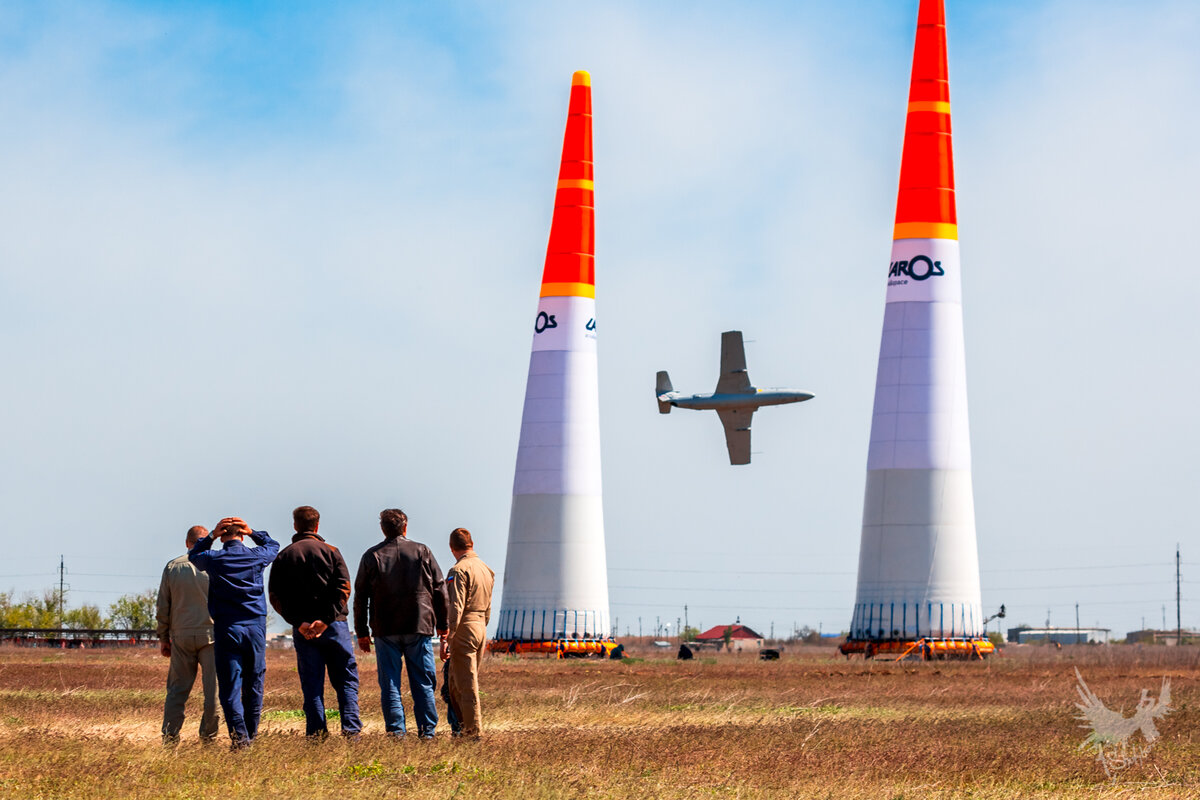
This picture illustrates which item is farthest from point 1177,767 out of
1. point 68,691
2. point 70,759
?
point 68,691

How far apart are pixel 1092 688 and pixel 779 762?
1627cm

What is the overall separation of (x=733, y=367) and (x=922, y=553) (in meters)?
10.1

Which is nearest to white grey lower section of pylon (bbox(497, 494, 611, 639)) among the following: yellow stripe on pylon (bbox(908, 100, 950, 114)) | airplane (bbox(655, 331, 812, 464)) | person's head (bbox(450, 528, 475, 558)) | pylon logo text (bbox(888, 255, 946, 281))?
airplane (bbox(655, 331, 812, 464))

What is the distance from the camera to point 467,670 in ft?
45.7

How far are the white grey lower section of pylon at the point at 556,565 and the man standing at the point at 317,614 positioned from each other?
34333 mm

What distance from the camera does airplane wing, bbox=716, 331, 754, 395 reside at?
51438mm

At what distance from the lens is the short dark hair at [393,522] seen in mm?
13789

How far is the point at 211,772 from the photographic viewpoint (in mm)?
11008

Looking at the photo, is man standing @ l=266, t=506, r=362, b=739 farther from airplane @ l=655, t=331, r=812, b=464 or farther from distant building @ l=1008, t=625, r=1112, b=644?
distant building @ l=1008, t=625, r=1112, b=644

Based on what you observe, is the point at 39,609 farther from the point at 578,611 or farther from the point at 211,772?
the point at 211,772

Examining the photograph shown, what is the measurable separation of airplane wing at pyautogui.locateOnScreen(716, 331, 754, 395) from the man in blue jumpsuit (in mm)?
38717

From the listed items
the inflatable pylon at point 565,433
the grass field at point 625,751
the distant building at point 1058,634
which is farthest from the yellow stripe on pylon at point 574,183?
the distant building at point 1058,634

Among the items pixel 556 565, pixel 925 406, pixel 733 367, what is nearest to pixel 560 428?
pixel 556 565

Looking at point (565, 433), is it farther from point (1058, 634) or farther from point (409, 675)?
point (1058, 634)
